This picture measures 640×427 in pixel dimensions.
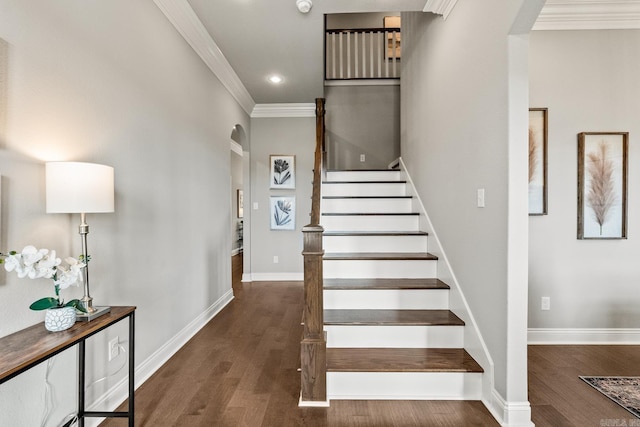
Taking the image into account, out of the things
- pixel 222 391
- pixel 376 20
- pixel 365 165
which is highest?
pixel 376 20

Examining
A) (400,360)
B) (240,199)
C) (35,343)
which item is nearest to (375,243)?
(400,360)

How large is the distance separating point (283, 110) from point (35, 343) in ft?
15.2

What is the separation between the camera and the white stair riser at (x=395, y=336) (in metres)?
2.18

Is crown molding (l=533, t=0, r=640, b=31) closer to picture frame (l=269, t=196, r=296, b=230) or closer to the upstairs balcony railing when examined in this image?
the upstairs balcony railing

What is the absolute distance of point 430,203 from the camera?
3.02m

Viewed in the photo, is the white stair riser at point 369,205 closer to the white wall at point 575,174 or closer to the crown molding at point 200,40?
the white wall at point 575,174

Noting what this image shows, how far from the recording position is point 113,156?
190 cm

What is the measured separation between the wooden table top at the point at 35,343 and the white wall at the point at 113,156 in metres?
0.10

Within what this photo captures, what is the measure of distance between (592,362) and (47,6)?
409cm

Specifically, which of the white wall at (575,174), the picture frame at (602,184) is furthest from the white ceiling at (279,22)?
the picture frame at (602,184)

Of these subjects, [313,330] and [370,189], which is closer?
[313,330]

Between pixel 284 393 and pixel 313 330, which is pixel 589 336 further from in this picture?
pixel 284 393

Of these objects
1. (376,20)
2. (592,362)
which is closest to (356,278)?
(592,362)

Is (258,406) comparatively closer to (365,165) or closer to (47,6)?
(47,6)
